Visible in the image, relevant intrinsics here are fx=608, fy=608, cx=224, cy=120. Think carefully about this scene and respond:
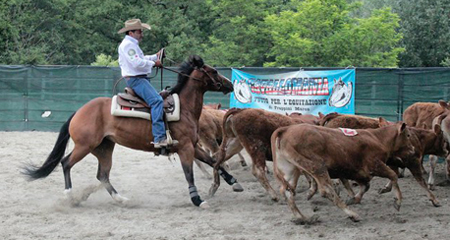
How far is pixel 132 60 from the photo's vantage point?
871 centimetres

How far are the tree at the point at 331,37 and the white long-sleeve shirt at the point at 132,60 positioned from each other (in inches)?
824

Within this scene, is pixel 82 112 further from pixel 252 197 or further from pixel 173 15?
pixel 173 15

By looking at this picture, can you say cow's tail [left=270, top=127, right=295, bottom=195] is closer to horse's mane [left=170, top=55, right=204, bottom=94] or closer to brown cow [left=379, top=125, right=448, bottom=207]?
brown cow [left=379, top=125, right=448, bottom=207]

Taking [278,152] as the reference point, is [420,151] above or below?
below

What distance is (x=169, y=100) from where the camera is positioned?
8.96 metres

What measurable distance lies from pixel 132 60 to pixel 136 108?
706mm

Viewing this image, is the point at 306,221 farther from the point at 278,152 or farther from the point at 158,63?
the point at 158,63

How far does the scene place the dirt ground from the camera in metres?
7.05

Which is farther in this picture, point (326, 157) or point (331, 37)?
point (331, 37)

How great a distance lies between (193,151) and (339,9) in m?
24.1

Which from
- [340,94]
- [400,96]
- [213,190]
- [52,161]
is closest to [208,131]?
[213,190]

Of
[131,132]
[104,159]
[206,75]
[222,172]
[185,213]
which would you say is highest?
[206,75]

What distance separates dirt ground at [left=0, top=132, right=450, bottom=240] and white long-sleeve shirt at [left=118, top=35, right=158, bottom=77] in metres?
1.90

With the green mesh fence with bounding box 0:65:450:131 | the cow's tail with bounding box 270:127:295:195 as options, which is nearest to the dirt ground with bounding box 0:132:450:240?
the cow's tail with bounding box 270:127:295:195
